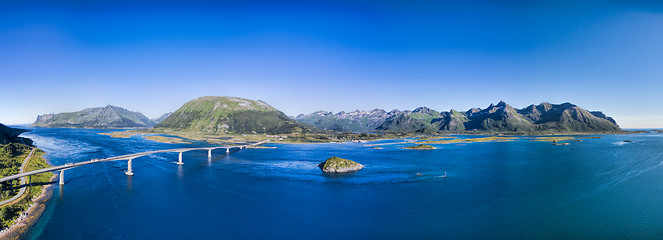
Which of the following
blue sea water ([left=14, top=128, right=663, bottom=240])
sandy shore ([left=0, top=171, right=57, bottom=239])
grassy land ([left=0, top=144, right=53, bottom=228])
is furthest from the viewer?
grassy land ([left=0, top=144, right=53, bottom=228])

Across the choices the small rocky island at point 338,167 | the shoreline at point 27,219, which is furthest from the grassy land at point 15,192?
the small rocky island at point 338,167

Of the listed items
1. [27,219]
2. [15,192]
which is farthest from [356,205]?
[15,192]

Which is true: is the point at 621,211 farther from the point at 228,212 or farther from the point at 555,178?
the point at 228,212

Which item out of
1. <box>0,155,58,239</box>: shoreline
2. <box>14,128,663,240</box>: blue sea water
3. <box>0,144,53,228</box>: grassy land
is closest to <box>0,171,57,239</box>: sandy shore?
<box>0,155,58,239</box>: shoreline

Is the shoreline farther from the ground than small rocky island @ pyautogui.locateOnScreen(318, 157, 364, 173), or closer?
closer

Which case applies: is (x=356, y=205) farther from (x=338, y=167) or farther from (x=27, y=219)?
(x=27, y=219)

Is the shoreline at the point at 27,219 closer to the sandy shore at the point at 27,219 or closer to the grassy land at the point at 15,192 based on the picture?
the sandy shore at the point at 27,219

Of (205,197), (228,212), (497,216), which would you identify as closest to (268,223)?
(228,212)

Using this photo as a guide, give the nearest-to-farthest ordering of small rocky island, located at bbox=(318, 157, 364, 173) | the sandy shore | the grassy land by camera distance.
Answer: the sandy shore < the grassy land < small rocky island, located at bbox=(318, 157, 364, 173)

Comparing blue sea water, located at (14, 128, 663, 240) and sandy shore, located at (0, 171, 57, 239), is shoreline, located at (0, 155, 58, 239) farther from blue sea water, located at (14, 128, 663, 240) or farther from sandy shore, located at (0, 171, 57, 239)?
blue sea water, located at (14, 128, 663, 240)

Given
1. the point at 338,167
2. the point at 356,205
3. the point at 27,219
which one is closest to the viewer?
the point at 27,219
